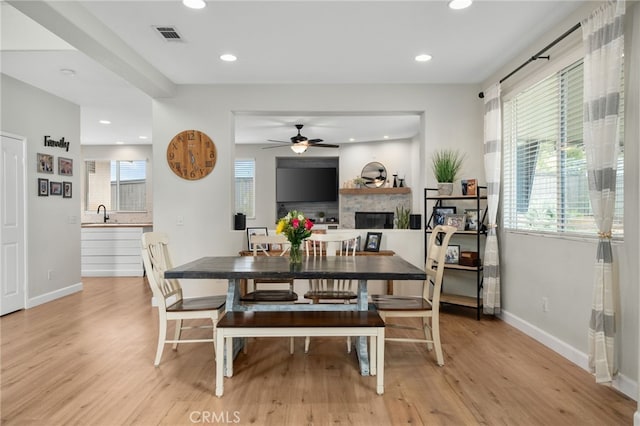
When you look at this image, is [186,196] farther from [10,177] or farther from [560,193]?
[560,193]

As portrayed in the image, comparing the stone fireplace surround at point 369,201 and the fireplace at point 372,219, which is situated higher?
the stone fireplace surround at point 369,201

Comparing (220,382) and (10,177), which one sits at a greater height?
(10,177)

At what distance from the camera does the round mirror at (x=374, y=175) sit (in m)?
8.34

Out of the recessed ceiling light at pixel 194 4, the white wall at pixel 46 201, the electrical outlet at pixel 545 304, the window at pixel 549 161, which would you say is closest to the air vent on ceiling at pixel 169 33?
the recessed ceiling light at pixel 194 4

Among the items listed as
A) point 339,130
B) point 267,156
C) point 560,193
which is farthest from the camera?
point 267,156

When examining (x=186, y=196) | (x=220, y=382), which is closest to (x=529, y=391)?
(x=220, y=382)

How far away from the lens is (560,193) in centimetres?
321

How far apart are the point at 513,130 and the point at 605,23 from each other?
1.61m

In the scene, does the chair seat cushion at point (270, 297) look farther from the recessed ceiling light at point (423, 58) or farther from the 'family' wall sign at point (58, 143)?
the 'family' wall sign at point (58, 143)

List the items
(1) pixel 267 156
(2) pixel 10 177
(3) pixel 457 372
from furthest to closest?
1. (1) pixel 267 156
2. (2) pixel 10 177
3. (3) pixel 457 372

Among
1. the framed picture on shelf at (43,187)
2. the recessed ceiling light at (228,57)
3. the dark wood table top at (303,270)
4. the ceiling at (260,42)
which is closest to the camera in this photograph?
the dark wood table top at (303,270)

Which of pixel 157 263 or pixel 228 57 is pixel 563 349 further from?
pixel 228 57

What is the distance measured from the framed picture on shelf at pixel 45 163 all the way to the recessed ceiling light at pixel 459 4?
496 cm

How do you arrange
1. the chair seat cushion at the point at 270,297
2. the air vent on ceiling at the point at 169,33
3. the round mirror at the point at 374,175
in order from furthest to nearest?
the round mirror at the point at 374,175
the air vent on ceiling at the point at 169,33
the chair seat cushion at the point at 270,297
